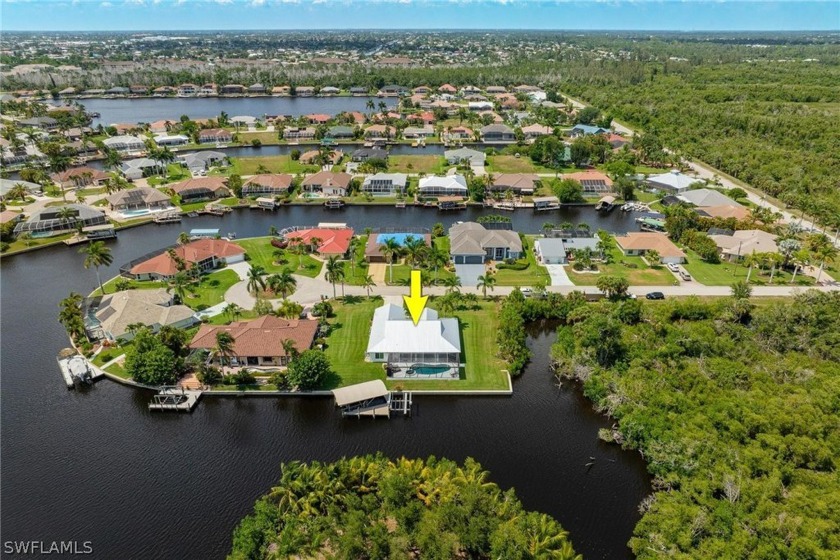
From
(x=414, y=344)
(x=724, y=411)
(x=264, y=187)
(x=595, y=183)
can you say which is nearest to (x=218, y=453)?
(x=414, y=344)

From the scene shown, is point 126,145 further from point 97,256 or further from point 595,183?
point 595,183

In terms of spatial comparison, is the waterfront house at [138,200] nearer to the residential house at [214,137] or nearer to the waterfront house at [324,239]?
the waterfront house at [324,239]

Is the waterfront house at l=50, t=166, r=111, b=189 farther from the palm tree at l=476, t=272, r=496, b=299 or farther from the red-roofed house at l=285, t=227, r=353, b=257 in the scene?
the palm tree at l=476, t=272, r=496, b=299

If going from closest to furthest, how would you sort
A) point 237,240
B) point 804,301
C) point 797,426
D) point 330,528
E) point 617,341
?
point 330,528 < point 797,426 < point 617,341 < point 804,301 < point 237,240

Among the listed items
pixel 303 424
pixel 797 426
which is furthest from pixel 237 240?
pixel 797 426

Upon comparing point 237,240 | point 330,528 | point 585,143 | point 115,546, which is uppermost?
point 585,143

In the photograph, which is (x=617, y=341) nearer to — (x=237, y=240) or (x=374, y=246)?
(x=374, y=246)

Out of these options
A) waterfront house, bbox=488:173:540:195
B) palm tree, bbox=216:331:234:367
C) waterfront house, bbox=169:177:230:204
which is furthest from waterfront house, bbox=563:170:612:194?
palm tree, bbox=216:331:234:367
